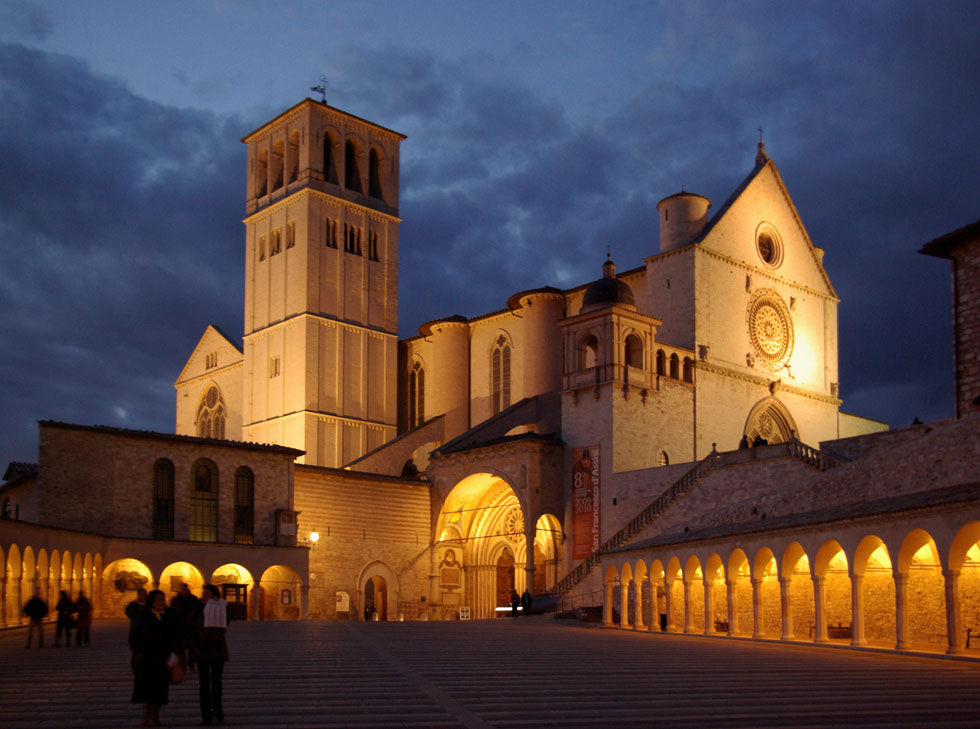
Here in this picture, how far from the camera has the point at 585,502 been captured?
4522cm

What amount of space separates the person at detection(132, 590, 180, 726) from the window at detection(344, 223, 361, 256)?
5228cm

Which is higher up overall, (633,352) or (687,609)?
(633,352)

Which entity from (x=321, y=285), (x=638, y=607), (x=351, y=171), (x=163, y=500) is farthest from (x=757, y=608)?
(x=351, y=171)

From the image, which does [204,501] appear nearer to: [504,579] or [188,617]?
[504,579]

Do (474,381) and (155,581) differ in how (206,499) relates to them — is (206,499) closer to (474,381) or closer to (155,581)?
(155,581)

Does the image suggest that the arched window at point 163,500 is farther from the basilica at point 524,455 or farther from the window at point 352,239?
the window at point 352,239

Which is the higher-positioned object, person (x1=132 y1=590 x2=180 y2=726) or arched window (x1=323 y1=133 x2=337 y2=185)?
arched window (x1=323 y1=133 x2=337 y2=185)

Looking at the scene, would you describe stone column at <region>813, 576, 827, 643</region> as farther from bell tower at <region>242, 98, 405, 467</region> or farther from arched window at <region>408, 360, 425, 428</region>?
arched window at <region>408, 360, 425, 428</region>

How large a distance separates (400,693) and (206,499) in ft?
100

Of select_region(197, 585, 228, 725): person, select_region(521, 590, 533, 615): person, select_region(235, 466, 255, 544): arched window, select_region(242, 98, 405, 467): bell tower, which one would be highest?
select_region(242, 98, 405, 467): bell tower

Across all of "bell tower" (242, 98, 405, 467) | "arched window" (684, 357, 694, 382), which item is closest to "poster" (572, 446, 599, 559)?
"arched window" (684, 357, 694, 382)

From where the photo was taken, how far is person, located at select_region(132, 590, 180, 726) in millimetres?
10602

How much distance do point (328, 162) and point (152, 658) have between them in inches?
2143

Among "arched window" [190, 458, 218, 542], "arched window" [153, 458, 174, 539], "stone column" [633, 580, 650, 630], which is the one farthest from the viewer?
"arched window" [190, 458, 218, 542]
